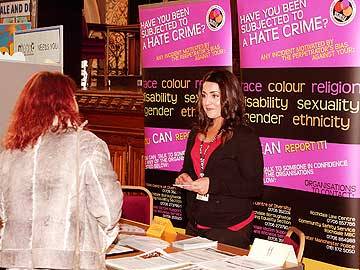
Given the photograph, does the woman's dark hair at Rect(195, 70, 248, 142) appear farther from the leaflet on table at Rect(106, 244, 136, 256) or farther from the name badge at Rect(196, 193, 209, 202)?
the leaflet on table at Rect(106, 244, 136, 256)

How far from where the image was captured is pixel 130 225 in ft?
12.3

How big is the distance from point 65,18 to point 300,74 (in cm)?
433

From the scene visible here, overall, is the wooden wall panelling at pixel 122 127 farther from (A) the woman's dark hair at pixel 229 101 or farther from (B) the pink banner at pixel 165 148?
(A) the woman's dark hair at pixel 229 101

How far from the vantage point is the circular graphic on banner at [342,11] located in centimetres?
390

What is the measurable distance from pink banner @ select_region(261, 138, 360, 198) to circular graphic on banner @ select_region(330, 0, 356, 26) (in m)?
0.71

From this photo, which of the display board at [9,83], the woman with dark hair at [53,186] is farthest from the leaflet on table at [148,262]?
the display board at [9,83]

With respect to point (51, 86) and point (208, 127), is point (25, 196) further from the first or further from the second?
point (208, 127)

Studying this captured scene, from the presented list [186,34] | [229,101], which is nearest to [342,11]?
[229,101]

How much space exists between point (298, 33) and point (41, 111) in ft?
6.92

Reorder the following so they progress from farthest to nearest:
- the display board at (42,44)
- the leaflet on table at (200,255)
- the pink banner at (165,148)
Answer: the pink banner at (165,148)
the display board at (42,44)
the leaflet on table at (200,255)

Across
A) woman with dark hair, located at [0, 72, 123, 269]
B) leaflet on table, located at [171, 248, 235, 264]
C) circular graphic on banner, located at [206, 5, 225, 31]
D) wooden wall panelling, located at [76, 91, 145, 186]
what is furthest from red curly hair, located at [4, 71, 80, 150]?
wooden wall panelling, located at [76, 91, 145, 186]

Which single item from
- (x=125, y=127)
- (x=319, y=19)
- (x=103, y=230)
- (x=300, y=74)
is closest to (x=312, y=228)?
(x=300, y=74)

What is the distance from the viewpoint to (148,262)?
295cm

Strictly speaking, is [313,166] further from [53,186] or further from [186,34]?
[53,186]
